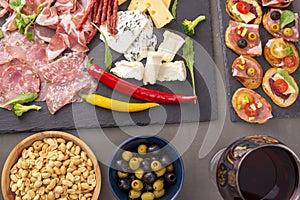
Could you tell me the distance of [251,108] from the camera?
5.03 ft

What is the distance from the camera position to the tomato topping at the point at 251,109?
153cm

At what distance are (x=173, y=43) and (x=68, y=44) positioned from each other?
307mm

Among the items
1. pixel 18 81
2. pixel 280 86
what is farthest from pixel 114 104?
pixel 280 86

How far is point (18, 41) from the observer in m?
1.53

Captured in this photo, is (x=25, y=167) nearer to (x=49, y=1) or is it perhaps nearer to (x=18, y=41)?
(x=18, y=41)

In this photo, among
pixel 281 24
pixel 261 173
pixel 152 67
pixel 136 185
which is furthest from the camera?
pixel 281 24

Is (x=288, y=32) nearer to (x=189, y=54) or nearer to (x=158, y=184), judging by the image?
(x=189, y=54)

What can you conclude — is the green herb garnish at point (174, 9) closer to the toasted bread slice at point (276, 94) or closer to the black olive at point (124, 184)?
the toasted bread slice at point (276, 94)

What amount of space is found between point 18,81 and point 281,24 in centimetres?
80

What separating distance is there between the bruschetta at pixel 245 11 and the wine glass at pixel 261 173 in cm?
47

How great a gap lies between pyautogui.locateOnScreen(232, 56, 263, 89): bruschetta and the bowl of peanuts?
50cm

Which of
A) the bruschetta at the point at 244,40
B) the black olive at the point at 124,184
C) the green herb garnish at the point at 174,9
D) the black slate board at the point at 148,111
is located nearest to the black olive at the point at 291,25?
the bruschetta at the point at 244,40

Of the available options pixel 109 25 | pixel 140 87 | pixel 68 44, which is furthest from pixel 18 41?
pixel 140 87

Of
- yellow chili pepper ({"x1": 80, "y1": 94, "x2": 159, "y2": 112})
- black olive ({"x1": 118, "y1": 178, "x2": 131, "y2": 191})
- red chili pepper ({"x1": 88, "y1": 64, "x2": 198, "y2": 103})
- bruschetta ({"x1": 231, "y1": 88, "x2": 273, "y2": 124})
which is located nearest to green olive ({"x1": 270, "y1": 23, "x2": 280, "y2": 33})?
bruschetta ({"x1": 231, "y1": 88, "x2": 273, "y2": 124})
